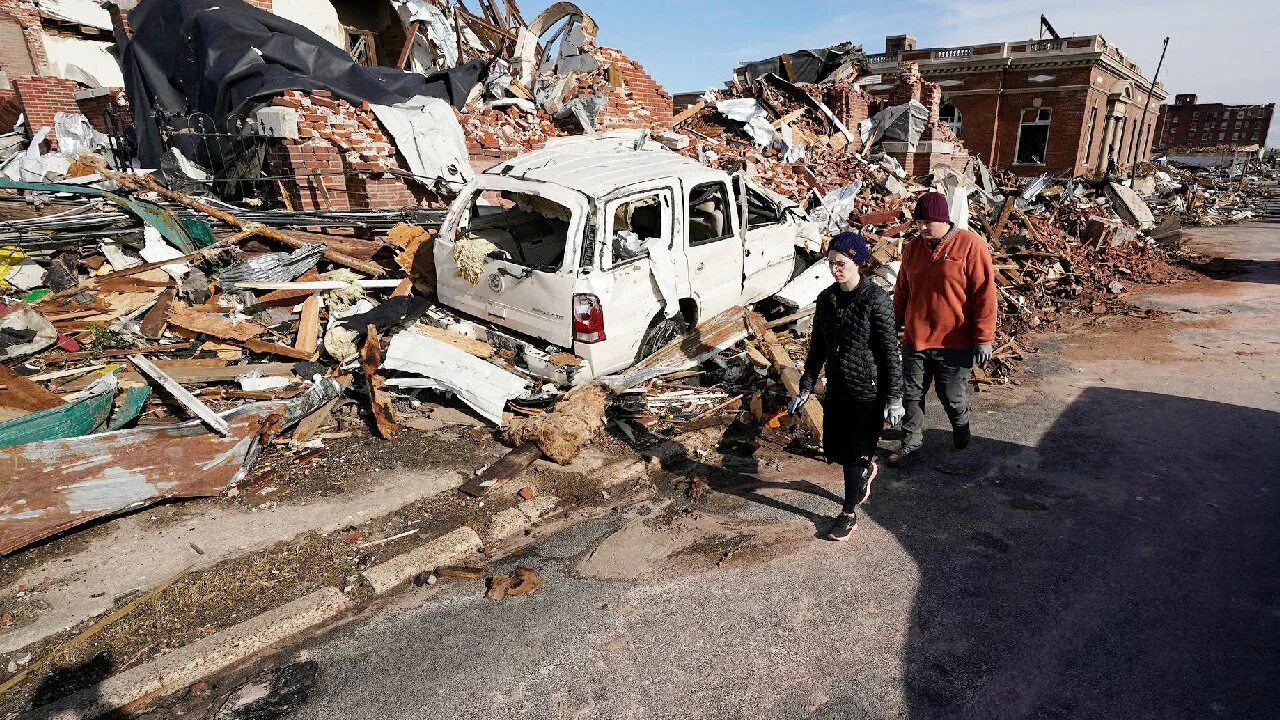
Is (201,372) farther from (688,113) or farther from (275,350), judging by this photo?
(688,113)

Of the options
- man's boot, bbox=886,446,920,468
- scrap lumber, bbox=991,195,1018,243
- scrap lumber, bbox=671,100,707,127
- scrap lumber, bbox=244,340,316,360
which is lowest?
man's boot, bbox=886,446,920,468

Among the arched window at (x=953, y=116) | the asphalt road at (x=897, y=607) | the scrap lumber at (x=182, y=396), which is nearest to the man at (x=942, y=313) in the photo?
the asphalt road at (x=897, y=607)

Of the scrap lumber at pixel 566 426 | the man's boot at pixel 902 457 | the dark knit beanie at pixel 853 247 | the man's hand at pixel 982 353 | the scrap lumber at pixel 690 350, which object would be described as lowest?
the man's boot at pixel 902 457

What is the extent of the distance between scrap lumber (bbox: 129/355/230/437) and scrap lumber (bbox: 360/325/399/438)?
1.06 metres

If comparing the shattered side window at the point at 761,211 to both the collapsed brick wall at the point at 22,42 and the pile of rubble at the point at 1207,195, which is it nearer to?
the pile of rubble at the point at 1207,195

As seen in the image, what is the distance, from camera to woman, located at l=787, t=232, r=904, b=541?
3799mm

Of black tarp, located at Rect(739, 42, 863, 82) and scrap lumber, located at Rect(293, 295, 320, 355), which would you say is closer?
scrap lumber, located at Rect(293, 295, 320, 355)

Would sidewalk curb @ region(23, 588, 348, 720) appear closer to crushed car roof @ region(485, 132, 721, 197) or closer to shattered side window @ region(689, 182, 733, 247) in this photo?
crushed car roof @ region(485, 132, 721, 197)

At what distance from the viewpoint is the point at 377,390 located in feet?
17.5

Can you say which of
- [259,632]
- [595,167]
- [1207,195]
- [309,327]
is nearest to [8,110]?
[309,327]

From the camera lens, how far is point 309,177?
835cm

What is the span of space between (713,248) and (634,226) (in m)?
0.83

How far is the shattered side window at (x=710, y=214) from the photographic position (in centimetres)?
657

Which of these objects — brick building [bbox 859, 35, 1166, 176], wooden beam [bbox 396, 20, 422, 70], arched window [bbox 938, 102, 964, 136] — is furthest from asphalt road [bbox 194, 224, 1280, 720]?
arched window [bbox 938, 102, 964, 136]
